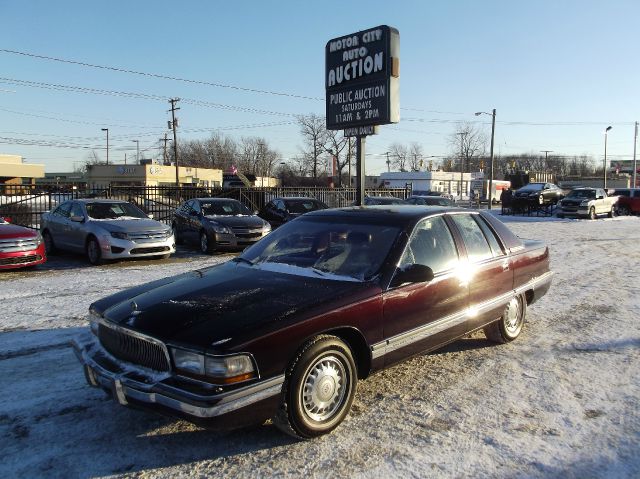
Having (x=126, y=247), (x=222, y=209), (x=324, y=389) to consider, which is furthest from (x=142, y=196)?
(x=324, y=389)

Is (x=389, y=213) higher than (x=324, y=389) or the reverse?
higher

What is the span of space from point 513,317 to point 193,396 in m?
3.89

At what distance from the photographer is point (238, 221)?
1341 centimetres

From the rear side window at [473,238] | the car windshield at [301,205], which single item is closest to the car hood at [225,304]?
the rear side window at [473,238]

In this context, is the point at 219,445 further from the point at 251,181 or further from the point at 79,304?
the point at 251,181

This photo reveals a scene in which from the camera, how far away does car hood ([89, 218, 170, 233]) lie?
1136 cm

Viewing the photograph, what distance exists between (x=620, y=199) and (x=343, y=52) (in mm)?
26628

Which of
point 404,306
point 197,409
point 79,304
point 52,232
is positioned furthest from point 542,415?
point 52,232

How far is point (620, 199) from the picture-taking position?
32312mm

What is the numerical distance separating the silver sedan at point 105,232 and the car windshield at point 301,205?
5552mm

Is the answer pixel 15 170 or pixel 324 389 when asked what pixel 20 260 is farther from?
pixel 15 170

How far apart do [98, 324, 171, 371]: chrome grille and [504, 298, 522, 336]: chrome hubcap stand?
3.66m

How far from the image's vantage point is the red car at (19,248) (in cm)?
984

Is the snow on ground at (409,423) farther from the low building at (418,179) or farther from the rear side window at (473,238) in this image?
the low building at (418,179)
